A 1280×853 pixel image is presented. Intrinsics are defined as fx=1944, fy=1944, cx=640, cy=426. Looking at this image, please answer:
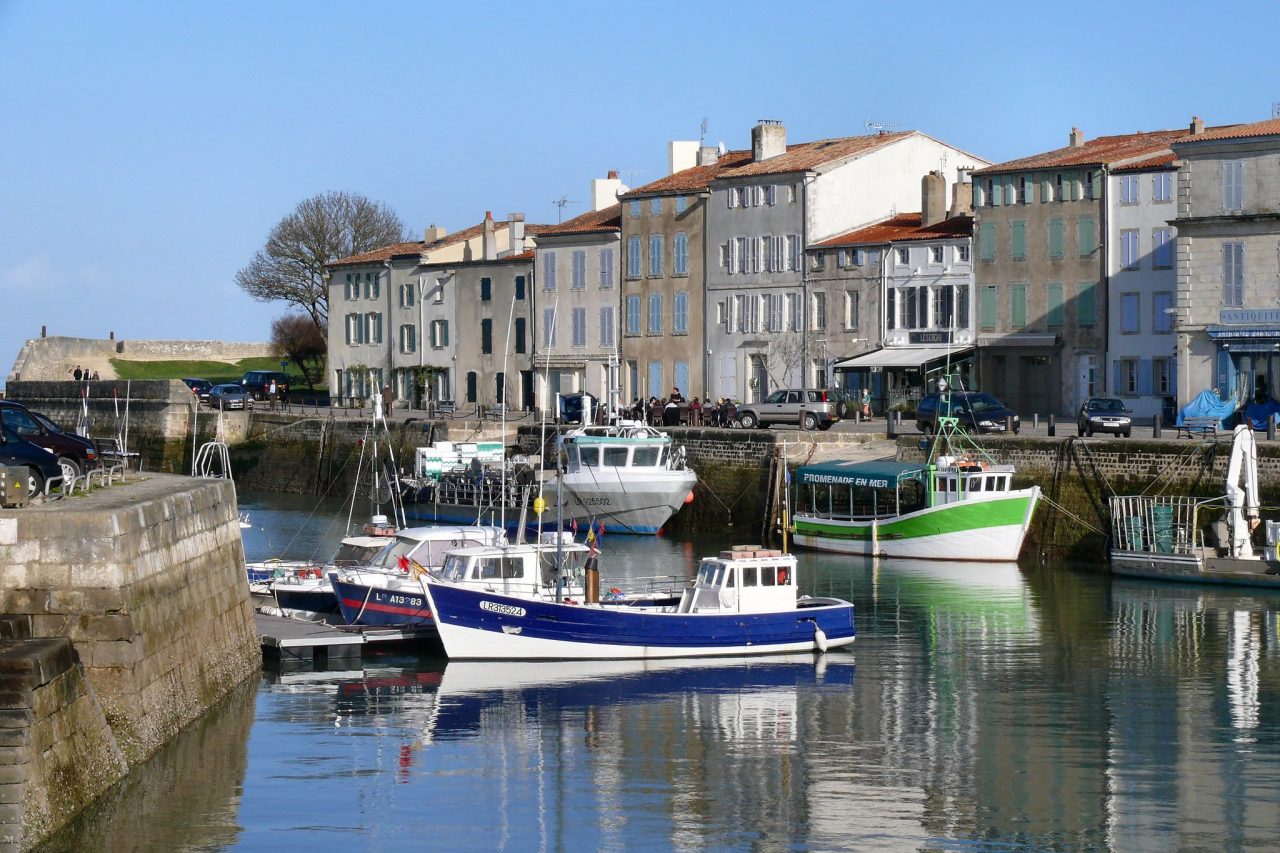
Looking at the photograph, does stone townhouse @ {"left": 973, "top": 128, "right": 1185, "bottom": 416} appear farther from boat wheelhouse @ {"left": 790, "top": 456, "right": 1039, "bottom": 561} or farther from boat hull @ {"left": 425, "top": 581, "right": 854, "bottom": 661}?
boat hull @ {"left": 425, "top": 581, "right": 854, "bottom": 661}

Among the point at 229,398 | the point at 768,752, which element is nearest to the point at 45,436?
the point at 768,752

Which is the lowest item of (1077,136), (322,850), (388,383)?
(322,850)

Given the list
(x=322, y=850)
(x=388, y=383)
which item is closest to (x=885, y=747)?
(x=322, y=850)

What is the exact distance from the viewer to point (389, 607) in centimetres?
3188

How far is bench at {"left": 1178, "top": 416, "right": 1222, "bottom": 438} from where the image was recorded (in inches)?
1789

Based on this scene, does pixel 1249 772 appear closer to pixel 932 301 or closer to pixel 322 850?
pixel 322 850

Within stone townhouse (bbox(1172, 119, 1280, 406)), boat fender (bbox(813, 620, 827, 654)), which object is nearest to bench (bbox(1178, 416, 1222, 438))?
stone townhouse (bbox(1172, 119, 1280, 406))

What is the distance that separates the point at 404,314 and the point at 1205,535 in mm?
46280

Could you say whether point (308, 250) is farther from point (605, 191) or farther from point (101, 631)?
point (101, 631)

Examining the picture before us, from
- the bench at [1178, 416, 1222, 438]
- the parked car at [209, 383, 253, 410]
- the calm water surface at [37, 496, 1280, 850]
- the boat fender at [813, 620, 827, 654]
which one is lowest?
the calm water surface at [37, 496, 1280, 850]

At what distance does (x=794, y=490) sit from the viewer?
5072 cm

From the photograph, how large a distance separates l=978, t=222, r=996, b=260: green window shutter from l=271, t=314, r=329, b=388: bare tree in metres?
44.4

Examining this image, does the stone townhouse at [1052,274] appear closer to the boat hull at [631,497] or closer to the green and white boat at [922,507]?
the green and white boat at [922,507]

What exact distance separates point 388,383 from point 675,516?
31.2 m
